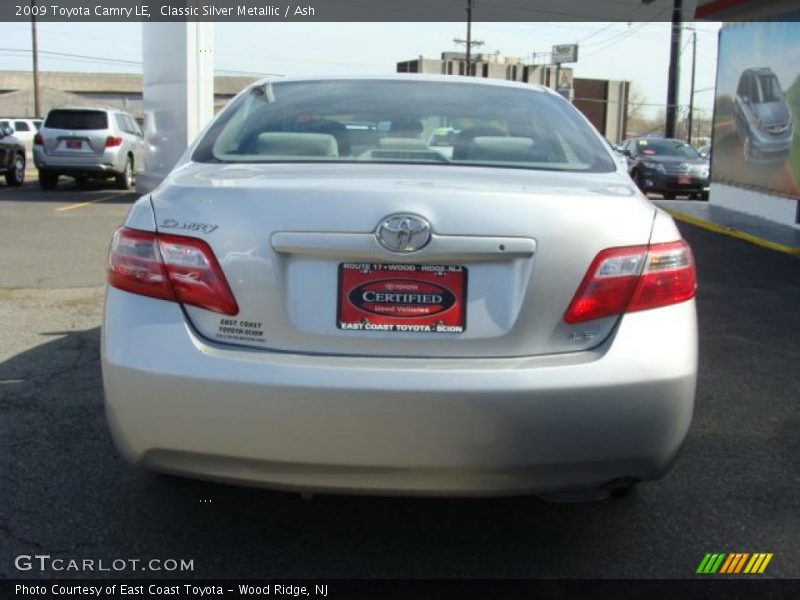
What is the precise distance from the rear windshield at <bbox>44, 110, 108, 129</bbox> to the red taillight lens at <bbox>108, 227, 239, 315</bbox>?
1681 cm

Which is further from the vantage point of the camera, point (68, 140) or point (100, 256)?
point (68, 140)

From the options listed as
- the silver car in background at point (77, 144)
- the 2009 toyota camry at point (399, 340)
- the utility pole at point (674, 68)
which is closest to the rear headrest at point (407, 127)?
the 2009 toyota camry at point (399, 340)

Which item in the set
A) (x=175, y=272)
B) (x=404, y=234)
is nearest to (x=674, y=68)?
(x=404, y=234)

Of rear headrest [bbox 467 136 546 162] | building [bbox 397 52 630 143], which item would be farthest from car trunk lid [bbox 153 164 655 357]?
building [bbox 397 52 630 143]

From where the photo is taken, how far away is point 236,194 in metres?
2.54

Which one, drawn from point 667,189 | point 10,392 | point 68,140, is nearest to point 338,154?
point 10,392

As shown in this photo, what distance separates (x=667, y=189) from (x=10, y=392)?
17.2 meters

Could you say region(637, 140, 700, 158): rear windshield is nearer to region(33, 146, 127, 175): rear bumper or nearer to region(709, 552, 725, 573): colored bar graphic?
region(33, 146, 127, 175): rear bumper

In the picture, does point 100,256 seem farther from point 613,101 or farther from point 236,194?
point 613,101

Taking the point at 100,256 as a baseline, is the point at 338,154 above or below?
above

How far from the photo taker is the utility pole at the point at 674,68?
81.7 ft

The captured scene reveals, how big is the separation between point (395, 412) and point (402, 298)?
0.32 metres

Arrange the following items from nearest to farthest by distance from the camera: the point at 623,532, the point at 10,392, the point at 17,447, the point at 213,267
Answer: the point at 213,267
the point at 623,532
the point at 17,447
the point at 10,392

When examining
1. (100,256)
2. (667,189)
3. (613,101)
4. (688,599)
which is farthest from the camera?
(613,101)
